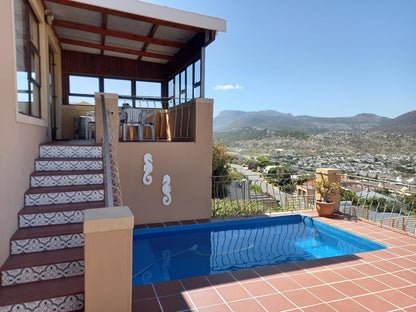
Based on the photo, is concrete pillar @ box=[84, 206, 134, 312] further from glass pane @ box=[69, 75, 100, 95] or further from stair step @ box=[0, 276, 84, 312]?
glass pane @ box=[69, 75, 100, 95]

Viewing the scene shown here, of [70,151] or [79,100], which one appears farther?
[79,100]

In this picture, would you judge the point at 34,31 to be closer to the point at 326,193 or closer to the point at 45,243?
the point at 45,243

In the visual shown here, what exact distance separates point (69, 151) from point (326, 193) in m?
5.67

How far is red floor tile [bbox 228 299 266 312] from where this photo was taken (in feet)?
9.72

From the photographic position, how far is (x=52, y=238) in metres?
3.13

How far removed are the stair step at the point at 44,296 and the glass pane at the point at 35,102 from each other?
2713 mm

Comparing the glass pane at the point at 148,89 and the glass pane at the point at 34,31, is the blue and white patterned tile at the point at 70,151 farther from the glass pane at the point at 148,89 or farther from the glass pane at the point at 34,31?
the glass pane at the point at 148,89

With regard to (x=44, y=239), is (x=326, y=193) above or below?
below

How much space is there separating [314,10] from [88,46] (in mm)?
32582

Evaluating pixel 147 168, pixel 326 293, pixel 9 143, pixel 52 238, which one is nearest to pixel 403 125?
pixel 147 168

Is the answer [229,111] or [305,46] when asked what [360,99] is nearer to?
[305,46]

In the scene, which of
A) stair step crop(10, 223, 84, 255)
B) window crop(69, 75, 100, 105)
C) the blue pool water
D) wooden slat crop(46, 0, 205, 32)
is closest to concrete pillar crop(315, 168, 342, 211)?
the blue pool water

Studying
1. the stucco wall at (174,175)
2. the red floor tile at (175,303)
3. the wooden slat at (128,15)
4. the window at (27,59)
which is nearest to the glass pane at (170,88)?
the wooden slat at (128,15)

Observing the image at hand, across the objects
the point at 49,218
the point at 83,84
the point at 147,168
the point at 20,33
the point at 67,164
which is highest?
the point at 83,84
